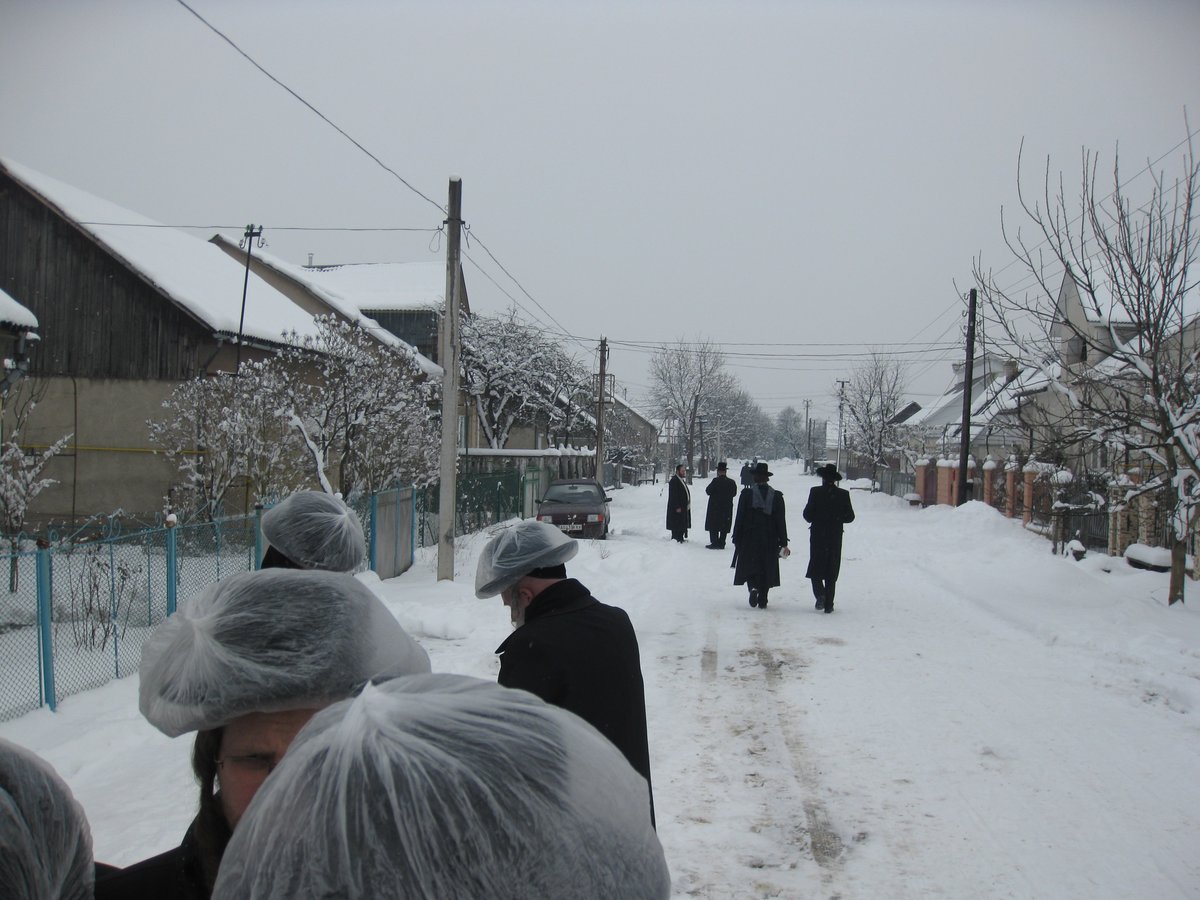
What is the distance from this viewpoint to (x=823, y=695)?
23.1ft

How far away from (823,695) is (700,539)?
→ 13.3 metres

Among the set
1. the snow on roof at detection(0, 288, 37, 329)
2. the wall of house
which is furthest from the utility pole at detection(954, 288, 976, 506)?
the snow on roof at detection(0, 288, 37, 329)

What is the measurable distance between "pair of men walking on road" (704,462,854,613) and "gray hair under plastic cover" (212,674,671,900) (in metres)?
9.80

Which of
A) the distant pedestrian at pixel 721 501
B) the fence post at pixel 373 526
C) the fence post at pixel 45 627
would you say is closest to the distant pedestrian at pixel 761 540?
the fence post at pixel 373 526

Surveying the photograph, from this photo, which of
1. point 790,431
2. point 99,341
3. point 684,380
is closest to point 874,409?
point 684,380

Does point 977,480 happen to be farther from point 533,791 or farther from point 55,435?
point 533,791

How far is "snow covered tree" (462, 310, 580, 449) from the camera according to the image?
31.1 meters

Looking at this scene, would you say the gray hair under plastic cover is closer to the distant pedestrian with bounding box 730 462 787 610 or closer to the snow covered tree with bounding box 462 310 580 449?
the distant pedestrian with bounding box 730 462 787 610

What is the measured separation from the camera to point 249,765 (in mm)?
1744

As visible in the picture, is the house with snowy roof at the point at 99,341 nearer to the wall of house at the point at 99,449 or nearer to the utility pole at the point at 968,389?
the wall of house at the point at 99,449

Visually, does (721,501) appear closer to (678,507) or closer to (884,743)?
(678,507)

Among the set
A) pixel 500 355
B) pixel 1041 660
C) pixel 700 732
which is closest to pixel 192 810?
pixel 700 732

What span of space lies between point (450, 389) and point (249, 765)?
1088cm

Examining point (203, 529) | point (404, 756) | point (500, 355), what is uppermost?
point (500, 355)
